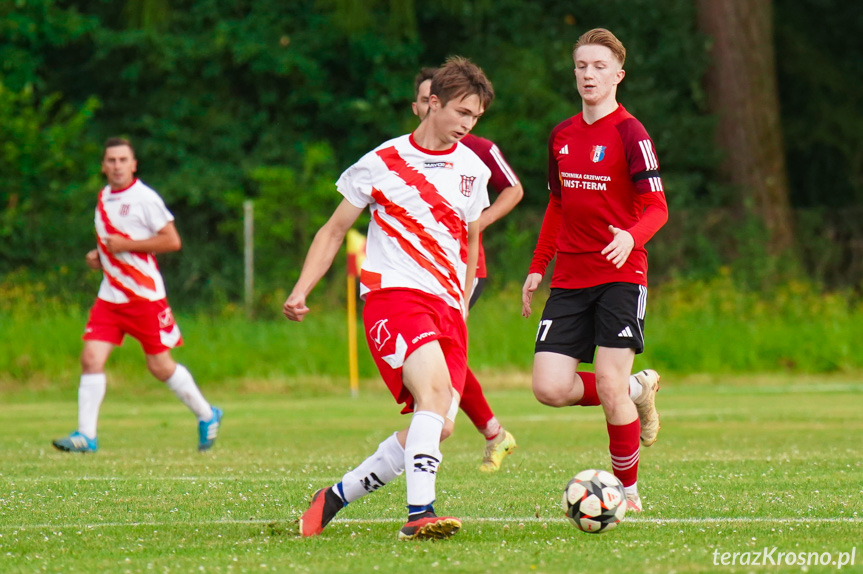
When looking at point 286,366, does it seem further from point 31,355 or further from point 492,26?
point 492,26

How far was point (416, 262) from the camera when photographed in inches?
217

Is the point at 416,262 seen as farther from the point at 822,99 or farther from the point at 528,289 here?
the point at 822,99

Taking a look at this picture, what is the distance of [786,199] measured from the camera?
2456cm

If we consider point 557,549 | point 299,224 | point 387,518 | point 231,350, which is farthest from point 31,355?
point 557,549

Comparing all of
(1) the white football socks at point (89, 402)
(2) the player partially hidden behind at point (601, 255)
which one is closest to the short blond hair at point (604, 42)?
(2) the player partially hidden behind at point (601, 255)

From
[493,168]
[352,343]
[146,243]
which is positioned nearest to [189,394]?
[146,243]

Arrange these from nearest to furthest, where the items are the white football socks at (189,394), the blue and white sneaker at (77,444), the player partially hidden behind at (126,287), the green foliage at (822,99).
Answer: the blue and white sneaker at (77,444)
the player partially hidden behind at (126,287)
the white football socks at (189,394)
the green foliage at (822,99)

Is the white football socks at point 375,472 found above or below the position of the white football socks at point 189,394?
above

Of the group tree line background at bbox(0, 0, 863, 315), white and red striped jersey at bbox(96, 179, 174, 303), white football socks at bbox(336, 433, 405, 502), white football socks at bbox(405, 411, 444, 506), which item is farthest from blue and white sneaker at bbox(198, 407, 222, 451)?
tree line background at bbox(0, 0, 863, 315)

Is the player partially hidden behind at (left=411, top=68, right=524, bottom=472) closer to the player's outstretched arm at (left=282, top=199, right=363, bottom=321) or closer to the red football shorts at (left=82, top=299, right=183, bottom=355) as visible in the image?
the player's outstretched arm at (left=282, top=199, right=363, bottom=321)

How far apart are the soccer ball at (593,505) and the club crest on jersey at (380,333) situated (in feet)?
3.14

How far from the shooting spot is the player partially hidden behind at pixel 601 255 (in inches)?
239

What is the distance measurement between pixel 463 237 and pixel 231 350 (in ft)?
44.3

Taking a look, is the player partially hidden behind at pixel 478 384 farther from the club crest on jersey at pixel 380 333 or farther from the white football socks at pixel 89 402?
the white football socks at pixel 89 402
